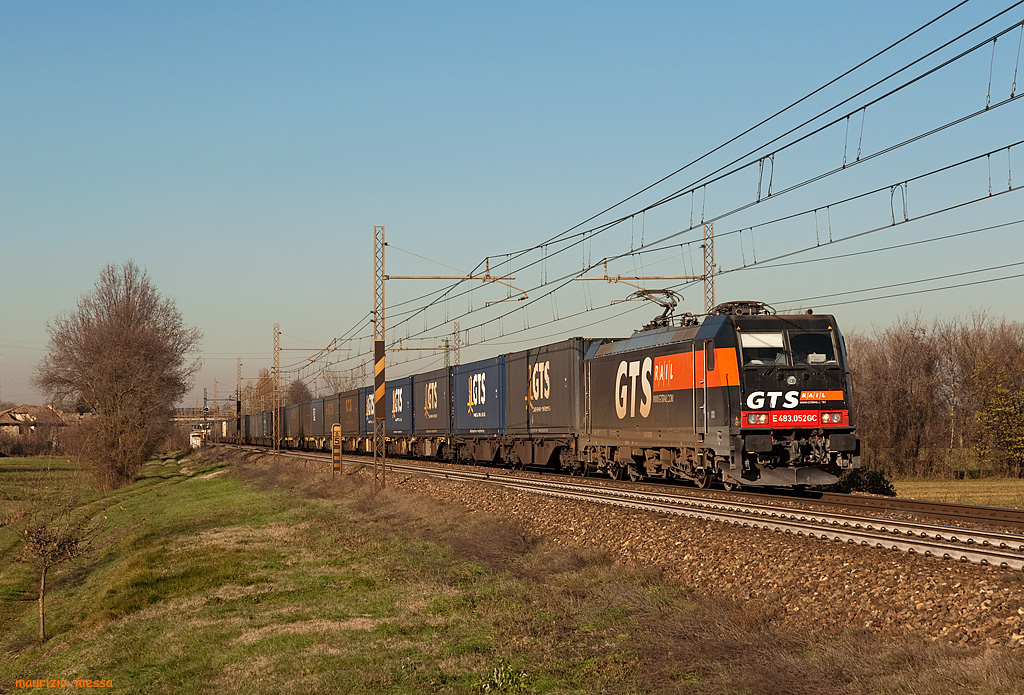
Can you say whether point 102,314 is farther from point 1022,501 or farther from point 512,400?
point 1022,501

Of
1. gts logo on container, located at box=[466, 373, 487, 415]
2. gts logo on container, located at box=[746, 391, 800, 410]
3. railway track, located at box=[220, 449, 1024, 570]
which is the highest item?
gts logo on container, located at box=[466, 373, 487, 415]

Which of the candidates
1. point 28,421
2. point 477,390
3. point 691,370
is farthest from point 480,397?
point 28,421

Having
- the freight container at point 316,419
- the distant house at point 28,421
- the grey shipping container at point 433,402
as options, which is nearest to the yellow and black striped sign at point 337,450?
the grey shipping container at point 433,402

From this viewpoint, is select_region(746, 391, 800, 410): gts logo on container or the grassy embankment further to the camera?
select_region(746, 391, 800, 410): gts logo on container

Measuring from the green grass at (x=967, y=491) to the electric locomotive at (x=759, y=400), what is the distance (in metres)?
7.69

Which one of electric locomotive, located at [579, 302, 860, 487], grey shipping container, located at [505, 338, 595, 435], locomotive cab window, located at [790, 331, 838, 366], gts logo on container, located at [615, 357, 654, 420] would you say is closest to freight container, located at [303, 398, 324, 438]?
grey shipping container, located at [505, 338, 595, 435]

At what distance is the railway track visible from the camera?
1180cm

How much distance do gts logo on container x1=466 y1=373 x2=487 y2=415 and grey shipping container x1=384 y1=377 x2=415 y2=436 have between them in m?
9.95

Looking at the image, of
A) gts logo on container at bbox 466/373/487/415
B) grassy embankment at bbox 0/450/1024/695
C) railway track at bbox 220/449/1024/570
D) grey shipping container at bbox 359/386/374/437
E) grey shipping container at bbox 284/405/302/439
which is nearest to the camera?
grassy embankment at bbox 0/450/1024/695

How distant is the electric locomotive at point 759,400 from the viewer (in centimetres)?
1944

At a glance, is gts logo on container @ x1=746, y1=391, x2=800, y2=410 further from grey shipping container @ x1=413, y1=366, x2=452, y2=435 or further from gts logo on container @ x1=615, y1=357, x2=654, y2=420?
grey shipping container @ x1=413, y1=366, x2=452, y2=435

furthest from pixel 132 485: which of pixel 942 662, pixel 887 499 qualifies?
pixel 942 662

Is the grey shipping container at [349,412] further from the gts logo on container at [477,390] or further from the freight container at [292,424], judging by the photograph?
the gts logo on container at [477,390]

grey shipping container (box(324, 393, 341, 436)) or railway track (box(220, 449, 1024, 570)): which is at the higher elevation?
grey shipping container (box(324, 393, 341, 436))
